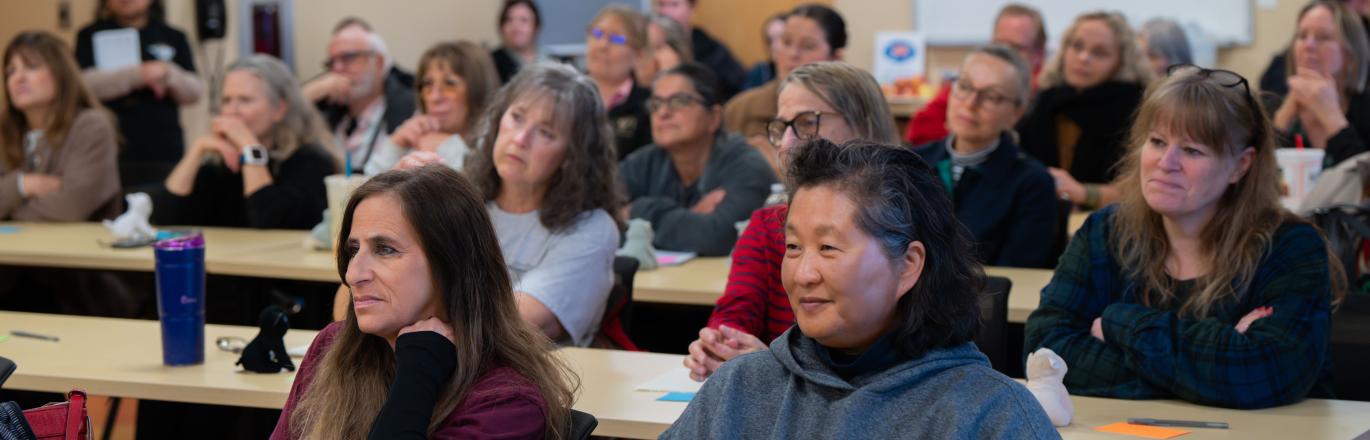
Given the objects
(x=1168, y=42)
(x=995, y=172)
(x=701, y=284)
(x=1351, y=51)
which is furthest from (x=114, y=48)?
(x=1351, y=51)

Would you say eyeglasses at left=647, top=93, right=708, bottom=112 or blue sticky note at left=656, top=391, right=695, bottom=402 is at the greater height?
eyeglasses at left=647, top=93, right=708, bottom=112

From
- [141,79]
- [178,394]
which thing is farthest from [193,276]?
[141,79]

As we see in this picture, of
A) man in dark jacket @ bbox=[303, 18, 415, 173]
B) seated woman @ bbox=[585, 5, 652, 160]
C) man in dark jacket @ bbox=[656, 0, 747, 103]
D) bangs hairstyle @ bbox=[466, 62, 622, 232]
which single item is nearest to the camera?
bangs hairstyle @ bbox=[466, 62, 622, 232]

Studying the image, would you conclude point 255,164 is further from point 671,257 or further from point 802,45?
point 802,45

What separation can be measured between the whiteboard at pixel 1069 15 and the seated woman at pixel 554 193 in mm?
5741

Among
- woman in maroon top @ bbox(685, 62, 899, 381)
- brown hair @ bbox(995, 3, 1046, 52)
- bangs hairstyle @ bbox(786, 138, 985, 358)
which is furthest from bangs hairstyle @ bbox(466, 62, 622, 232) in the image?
brown hair @ bbox(995, 3, 1046, 52)

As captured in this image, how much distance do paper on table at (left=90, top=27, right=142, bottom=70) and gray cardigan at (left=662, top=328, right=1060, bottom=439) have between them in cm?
539

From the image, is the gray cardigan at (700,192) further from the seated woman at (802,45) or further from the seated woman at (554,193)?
the seated woman at (802,45)

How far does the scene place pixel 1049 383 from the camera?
231 centimetres

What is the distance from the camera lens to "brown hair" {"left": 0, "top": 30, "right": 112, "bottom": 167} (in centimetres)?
529

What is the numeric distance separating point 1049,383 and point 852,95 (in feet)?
2.76

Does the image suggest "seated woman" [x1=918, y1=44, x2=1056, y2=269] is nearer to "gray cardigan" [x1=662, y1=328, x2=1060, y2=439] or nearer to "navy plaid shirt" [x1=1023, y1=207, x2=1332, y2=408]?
"navy plaid shirt" [x1=1023, y1=207, x2=1332, y2=408]

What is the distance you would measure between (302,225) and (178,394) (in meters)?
2.30

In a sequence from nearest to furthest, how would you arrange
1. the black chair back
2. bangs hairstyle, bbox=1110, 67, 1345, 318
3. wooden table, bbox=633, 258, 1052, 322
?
bangs hairstyle, bbox=1110, 67, 1345, 318 < the black chair back < wooden table, bbox=633, 258, 1052, 322
